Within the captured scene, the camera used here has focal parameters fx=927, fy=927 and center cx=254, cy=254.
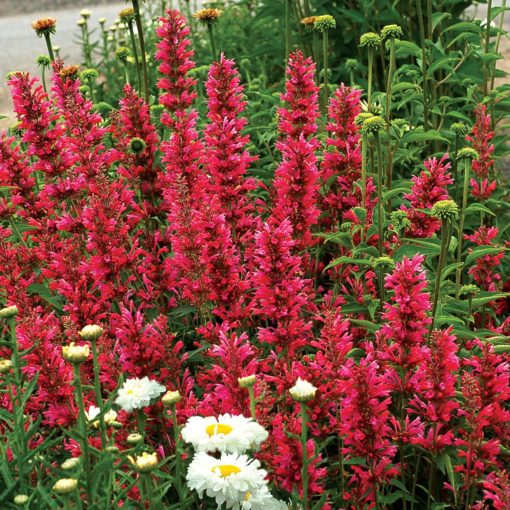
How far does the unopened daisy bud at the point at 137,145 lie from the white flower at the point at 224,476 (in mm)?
1397

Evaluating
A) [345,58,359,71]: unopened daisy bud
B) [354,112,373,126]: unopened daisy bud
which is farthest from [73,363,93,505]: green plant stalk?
[345,58,359,71]: unopened daisy bud

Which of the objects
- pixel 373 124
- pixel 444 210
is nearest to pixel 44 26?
pixel 373 124

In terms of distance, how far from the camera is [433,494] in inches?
109

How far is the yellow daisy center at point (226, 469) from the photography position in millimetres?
2078

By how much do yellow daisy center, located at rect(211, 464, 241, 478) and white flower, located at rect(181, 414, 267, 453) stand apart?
47 mm

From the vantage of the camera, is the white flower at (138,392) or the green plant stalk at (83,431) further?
the white flower at (138,392)

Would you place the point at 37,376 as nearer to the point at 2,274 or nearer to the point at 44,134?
the point at 2,274

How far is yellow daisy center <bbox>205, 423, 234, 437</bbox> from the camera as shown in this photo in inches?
84.7

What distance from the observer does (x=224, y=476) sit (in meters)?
2.08

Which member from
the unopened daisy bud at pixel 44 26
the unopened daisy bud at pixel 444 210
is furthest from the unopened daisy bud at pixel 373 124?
the unopened daisy bud at pixel 44 26

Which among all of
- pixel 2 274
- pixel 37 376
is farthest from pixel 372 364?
pixel 2 274

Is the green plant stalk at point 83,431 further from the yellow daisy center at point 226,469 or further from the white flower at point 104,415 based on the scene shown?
the yellow daisy center at point 226,469

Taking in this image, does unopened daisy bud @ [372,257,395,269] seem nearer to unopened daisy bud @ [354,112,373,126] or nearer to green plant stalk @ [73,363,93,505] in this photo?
unopened daisy bud @ [354,112,373,126]

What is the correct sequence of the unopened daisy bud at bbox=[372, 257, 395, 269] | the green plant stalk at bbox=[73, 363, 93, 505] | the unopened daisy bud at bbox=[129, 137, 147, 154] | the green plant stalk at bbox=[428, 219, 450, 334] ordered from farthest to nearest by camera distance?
1. the unopened daisy bud at bbox=[129, 137, 147, 154]
2. the unopened daisy bud at bbox=[372, 257, 395, 269]
3. the green plant stalk at bbox=[428, 219, 450, 334]
4. the green plant stalk at bbox=[73, 363, 93, 505]
